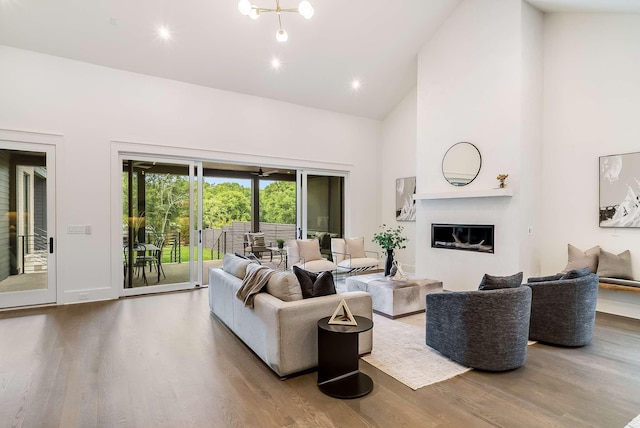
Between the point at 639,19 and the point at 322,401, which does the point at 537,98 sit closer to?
the point at 639,19

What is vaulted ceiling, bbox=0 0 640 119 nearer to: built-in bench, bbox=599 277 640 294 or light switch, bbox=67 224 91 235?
light switch, bbox=67 224 91 235

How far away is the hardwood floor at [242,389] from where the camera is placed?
2.28 m

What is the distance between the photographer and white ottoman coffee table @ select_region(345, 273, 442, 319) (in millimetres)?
4449

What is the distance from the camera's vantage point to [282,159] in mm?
7023

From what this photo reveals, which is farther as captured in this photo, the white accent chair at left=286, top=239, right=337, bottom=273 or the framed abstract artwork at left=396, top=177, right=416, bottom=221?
the framed abstract artwork at left=396, top=177, right=416, bottom=221

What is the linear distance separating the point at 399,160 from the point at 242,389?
634cm

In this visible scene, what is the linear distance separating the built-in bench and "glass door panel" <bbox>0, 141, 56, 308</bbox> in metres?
7.59

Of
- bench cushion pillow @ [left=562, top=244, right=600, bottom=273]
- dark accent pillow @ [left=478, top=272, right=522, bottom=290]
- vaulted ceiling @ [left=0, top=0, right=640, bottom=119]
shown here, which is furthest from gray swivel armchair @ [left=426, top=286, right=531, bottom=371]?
vaulted ceiling @ [left=0, top=0, right=640, bottom=119]

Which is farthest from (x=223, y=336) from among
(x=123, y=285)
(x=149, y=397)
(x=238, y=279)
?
(x=123, y=285)

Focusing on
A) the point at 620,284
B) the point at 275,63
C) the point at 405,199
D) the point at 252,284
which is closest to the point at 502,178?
the point at 620,284

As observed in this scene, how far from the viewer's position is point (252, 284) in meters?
3.29

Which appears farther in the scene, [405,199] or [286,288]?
[405,199]

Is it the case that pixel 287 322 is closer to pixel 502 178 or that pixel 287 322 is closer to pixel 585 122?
pixel 502 178

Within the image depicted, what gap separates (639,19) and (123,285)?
8.29 metres
